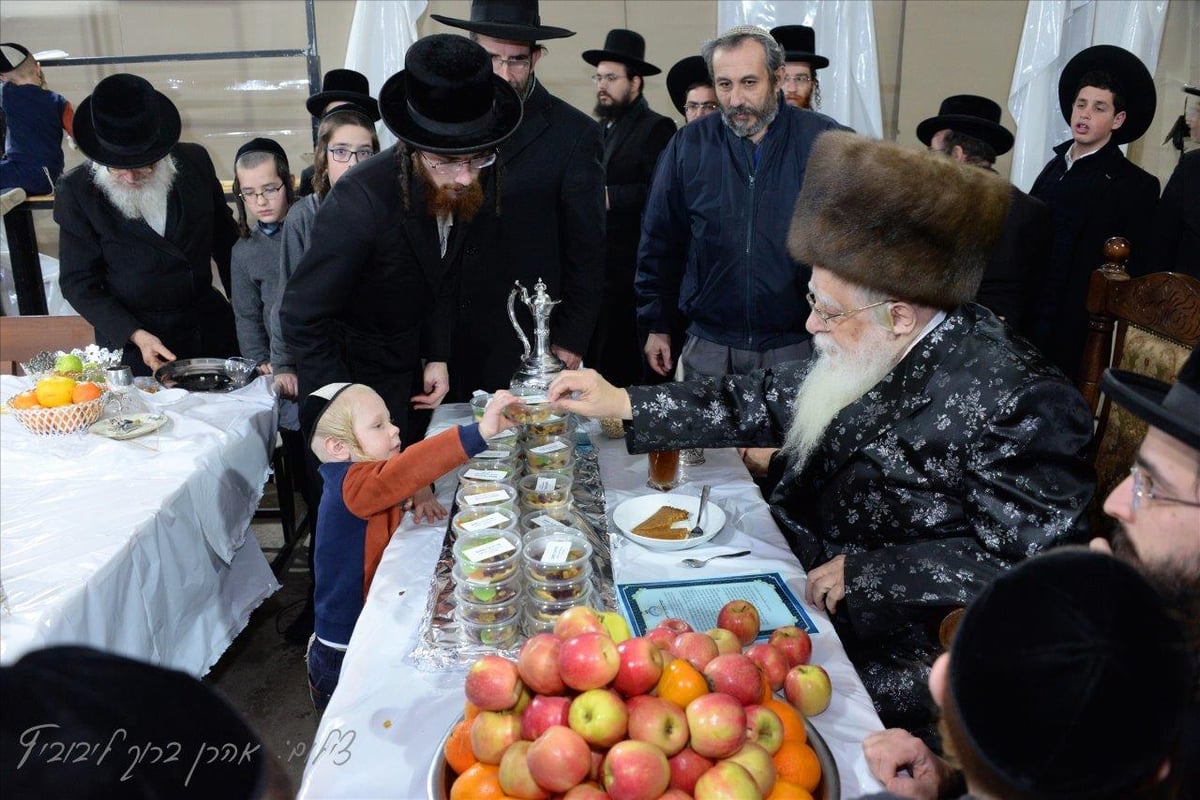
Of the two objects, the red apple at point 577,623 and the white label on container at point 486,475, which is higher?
the red apple at point 577,623

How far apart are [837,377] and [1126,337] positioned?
89cm

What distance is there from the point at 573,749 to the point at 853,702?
0.60 meters

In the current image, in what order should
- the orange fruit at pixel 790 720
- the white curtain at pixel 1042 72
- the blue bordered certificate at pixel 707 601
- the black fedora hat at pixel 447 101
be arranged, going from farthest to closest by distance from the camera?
the white curtain at pixel 1042 72, the black fedora hat at pixel 447 101, the blue bordered certificate at pixel 707 601, the orange fruit at pixel 790 720

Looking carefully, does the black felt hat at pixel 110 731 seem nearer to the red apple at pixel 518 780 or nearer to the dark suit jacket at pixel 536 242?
the red apple at pixel 518 780

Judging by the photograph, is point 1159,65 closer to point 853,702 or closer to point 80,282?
Result: point 853,702

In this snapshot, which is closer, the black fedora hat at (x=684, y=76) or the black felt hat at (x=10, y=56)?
the black fedora hat at (x=684, y=76)

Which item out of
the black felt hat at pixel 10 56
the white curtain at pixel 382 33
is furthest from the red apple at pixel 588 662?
the black felt hat at pixel 10 56

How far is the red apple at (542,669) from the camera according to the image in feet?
3.65

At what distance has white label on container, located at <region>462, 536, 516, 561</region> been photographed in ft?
4.92

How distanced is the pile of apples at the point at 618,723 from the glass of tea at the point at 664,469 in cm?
97

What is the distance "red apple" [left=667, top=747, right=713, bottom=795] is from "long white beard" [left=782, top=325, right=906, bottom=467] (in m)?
1.03

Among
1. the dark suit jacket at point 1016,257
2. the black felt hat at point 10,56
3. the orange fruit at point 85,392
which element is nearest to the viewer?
the orange fruit at point 85,392

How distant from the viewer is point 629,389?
212 cm

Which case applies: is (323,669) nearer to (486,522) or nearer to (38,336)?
(486,522)
